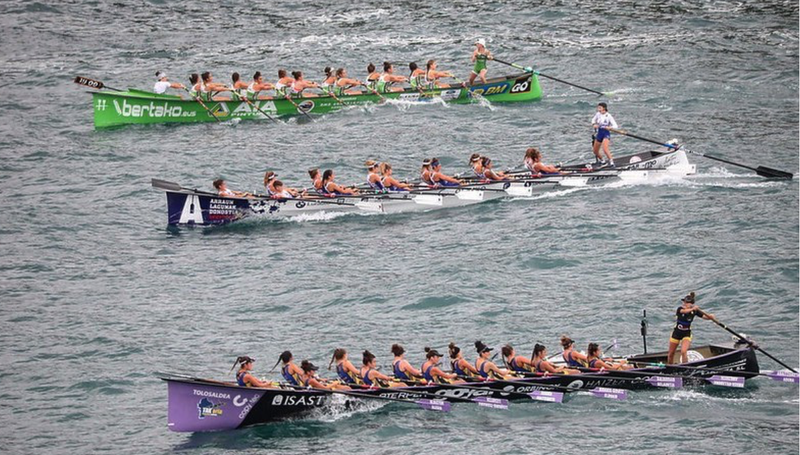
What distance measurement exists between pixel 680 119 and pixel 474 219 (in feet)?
42.0

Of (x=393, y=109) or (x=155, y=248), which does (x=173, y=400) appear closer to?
(x=155, y=248)

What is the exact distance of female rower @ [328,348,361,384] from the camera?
41219 mm

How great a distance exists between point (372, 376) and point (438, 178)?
15.4 metres

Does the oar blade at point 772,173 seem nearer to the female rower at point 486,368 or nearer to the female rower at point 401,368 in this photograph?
the female rower at point 486,368

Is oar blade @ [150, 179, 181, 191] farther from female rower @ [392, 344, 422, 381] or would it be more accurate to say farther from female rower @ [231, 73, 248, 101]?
female rower @ [392, 344, 422, 381]

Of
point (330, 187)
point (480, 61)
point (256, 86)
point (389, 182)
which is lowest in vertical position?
point (330, 187)

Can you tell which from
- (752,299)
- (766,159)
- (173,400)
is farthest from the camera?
(766,159)

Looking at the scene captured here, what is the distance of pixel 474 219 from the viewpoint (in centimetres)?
5400

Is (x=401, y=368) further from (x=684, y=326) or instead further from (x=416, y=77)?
(x=416, y=77)

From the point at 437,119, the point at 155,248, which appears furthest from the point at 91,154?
the point at 437,119

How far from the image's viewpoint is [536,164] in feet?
181

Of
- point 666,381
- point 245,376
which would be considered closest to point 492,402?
point 666,381

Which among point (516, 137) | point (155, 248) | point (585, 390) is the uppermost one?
point (516, 137)

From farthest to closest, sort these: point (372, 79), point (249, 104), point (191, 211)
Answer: point (372, 79), point (249, 104), point (191, 211)
